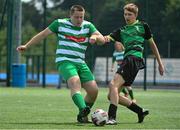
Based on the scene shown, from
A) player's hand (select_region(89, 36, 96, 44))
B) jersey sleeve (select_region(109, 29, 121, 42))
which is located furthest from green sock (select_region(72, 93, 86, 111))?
jersey sleeve (select_region(109, 29, 121, 42))

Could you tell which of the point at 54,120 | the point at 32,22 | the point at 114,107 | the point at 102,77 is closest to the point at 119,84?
the point at 114,107

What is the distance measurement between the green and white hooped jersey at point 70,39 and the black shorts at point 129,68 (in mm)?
747

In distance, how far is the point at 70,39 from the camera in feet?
33.7

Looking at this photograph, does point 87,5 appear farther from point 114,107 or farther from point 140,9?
point 114,107

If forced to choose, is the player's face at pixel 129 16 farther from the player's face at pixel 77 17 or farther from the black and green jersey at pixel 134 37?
the player's face at pixel 77 17

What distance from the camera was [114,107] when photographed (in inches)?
384

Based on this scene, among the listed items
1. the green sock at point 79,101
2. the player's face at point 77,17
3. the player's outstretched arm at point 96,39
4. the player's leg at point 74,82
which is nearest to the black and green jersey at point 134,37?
the player's outstretched arm at point 96,39

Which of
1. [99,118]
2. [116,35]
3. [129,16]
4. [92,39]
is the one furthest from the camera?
[116,35]

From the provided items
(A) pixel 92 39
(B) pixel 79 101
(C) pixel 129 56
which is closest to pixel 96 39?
(A) pixel 92 39

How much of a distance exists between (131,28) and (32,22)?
6651 centimetres

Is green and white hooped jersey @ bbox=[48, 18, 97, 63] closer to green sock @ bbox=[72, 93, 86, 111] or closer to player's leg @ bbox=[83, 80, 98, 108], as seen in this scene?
player's leg @ bbox=[83, 80, 98, 108]

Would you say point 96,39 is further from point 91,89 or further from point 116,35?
point 91,89

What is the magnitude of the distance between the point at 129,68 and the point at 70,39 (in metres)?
1.08

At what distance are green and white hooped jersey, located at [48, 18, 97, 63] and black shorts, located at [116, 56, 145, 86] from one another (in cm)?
75
